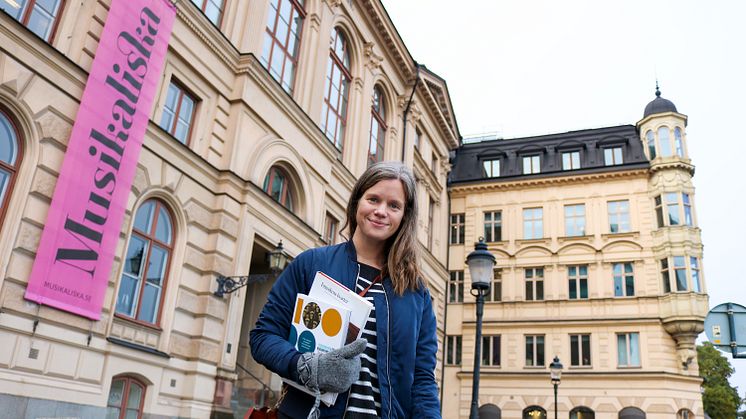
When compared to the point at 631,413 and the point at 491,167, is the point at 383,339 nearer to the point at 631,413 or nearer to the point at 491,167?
the point at 631,413

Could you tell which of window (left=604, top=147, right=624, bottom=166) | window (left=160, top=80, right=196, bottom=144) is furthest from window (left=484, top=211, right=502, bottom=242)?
window (left=160, top=80, right=196, bottom=144)

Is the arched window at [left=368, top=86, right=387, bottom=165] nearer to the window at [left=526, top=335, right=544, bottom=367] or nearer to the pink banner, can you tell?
the pink banner

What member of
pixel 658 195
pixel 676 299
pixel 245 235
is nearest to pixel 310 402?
pixel 245 235

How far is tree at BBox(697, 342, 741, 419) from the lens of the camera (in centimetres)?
4812

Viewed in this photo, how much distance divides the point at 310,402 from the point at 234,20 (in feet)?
48.1

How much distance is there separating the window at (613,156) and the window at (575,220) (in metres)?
3.05

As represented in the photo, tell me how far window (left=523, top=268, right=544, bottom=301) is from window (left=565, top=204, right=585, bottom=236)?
2.75 m

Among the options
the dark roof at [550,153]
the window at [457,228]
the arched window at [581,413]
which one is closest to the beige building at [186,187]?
the window at [457,228]

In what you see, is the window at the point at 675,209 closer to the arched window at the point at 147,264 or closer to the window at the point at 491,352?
the window at the point at 491,352

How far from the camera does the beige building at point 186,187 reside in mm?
9766

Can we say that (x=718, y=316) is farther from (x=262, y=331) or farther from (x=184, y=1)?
(x=184, y=1)

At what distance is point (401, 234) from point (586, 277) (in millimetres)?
32387

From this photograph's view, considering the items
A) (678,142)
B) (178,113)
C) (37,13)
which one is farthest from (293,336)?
(678,142)

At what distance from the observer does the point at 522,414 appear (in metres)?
31.8
